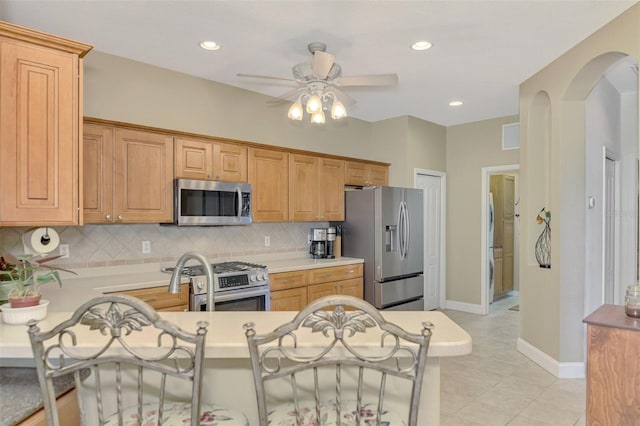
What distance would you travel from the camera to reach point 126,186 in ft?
10.6

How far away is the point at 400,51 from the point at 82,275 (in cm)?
313

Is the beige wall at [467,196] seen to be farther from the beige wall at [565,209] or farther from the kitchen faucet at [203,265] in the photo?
the kitchen faucet at [203,265]

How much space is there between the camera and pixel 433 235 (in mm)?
5859

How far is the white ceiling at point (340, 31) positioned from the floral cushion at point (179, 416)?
7.49ft

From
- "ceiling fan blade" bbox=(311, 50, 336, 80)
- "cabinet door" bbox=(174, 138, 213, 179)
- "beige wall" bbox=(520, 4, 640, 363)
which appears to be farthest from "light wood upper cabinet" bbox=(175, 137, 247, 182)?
"beige wall" bbox=(520, 4, 640, 363)

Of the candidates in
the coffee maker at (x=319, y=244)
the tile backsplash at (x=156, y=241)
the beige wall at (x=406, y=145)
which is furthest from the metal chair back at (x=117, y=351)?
the beige wall at (x=406, y=145)

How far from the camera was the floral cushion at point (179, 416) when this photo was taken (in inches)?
51.1

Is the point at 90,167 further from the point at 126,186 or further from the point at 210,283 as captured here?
the point at 210,283

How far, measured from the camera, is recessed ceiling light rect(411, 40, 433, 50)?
3.09 m

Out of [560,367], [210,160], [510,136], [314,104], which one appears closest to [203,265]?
[314,104]

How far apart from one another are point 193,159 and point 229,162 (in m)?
0.37

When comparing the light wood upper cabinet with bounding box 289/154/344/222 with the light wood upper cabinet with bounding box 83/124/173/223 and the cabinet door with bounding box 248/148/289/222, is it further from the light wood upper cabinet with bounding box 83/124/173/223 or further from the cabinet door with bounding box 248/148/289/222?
the light wood upper cabinet with bounding box 83/124/173/223

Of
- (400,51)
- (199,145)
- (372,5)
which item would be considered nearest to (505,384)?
(400,51)

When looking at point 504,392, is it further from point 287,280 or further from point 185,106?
point 185,106
